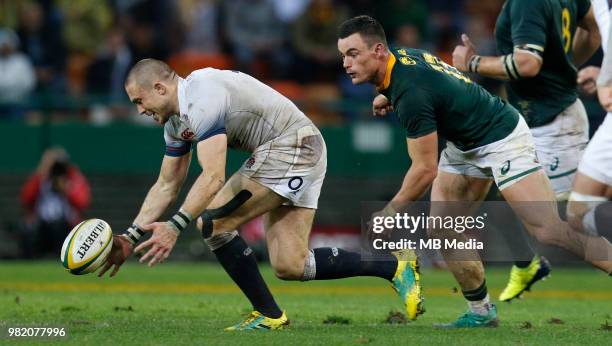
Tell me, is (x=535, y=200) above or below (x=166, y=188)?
below

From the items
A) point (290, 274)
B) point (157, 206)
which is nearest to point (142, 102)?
point (157, 206)

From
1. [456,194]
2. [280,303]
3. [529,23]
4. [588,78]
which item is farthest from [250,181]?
[588,78]

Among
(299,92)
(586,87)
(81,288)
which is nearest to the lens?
(586,87)

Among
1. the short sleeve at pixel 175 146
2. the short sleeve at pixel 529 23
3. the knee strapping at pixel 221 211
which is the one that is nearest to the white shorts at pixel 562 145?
the short sleeve at pixel 529 23

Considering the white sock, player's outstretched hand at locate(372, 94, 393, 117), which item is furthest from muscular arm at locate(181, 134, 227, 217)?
the white sock

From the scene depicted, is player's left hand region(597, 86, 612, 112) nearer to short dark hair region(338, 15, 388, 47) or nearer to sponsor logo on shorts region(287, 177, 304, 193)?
short dark hair region(338, 15, 388, 47)

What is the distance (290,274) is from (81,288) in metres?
5.14

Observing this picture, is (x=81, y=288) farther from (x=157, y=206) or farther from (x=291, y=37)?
(x=291, y=37)

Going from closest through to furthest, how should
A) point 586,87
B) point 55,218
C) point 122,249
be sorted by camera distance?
point 122,249 < point 586,87 < point 55,218

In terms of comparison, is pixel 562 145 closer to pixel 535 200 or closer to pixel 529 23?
pixel 529 23

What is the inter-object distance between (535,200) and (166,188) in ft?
9.13

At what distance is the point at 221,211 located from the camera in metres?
9.05

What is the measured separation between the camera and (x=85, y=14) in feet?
65.9

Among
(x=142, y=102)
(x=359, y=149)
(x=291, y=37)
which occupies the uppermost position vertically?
(x=142, y=102)
